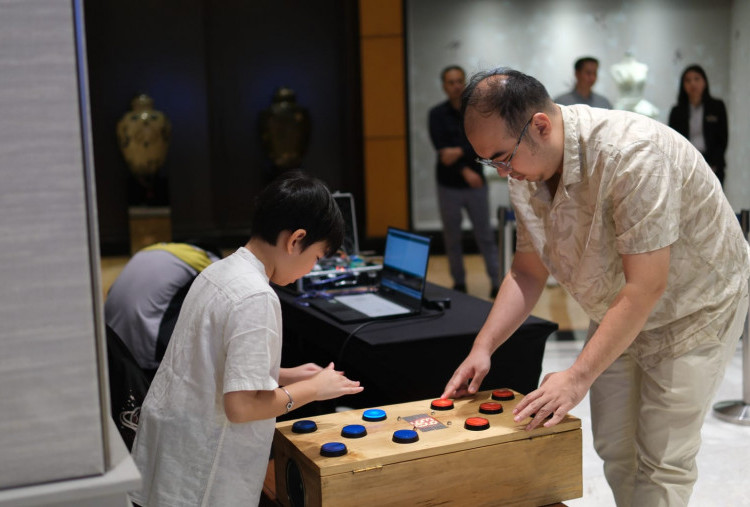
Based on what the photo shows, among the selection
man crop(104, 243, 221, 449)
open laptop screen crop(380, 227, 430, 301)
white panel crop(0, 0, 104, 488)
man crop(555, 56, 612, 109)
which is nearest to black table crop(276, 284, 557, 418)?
open laptop screen crop(380, 227, 430, 301)

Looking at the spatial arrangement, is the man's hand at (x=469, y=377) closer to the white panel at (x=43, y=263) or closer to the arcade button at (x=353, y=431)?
the arcade button at (x=353, y=431)

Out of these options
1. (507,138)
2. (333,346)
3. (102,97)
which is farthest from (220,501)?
(102,97)

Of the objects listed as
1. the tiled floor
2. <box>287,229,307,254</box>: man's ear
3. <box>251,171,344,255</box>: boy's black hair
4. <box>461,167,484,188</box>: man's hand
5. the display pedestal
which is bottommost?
the tiled floor

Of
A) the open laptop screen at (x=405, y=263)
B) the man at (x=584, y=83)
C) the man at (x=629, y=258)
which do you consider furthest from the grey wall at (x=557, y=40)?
the man at (x=629, y=258)

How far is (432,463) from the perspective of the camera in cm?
143

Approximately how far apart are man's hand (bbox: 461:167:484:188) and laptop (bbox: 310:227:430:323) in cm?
261

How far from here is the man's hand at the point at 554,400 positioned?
4.95ft

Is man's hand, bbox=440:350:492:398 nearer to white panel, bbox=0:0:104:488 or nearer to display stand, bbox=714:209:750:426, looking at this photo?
white panel, bbox=0:0:104:488

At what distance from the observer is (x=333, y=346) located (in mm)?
2518

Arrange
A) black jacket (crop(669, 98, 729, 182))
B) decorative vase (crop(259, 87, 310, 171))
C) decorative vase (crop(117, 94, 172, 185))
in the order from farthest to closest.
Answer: decorative vase (crop(259, 87, 310, 171)) < decorative vase (crop(117, 94, 172, 185)) < black jacket (crop(669, 98, 729, 182))

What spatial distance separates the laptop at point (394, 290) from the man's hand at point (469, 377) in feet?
2.55

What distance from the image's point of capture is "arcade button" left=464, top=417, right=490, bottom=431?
4.95 feet

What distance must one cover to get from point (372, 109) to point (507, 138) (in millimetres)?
6071

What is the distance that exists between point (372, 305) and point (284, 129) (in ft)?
18.3
